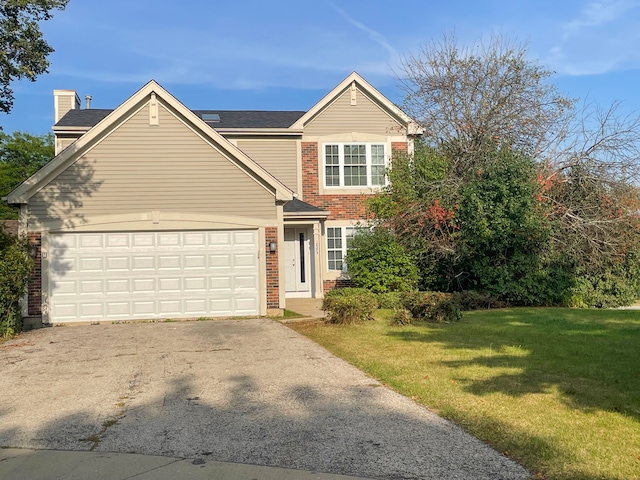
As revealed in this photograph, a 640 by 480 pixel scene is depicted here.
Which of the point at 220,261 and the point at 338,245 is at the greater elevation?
the point at 338,245

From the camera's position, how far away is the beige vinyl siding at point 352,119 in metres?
21.2

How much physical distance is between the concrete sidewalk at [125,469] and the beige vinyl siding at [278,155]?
638 inches

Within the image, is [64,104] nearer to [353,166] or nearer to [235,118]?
[235,118]

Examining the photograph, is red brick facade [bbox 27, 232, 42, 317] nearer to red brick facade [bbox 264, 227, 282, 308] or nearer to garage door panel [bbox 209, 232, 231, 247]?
garage door panel [bbox 209, 232, 231, 247]

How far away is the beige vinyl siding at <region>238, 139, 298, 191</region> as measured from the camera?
68.7 feet

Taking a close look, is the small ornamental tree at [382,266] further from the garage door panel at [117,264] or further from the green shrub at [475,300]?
the garage door panel at [117,264]

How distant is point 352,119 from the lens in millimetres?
21328

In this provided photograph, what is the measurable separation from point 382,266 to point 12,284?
10.2m

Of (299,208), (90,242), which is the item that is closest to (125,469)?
(90,242)

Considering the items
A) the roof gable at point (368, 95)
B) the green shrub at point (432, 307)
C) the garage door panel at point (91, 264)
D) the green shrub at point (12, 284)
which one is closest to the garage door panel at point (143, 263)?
the garage door panel at point (91, 264)

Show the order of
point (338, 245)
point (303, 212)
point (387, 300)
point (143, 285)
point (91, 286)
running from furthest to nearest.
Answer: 1. point (338, 245)
2. point (303, 212)
3. point (387, 300)
4. point (143, 285)
5. point (91, 286)

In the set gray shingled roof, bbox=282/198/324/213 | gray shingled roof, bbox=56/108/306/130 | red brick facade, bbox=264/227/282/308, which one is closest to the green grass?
red brick facade, bbox=264/227/282/308

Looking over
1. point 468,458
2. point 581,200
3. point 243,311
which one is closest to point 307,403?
point 468,458

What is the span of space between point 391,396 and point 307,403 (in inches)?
40.0
